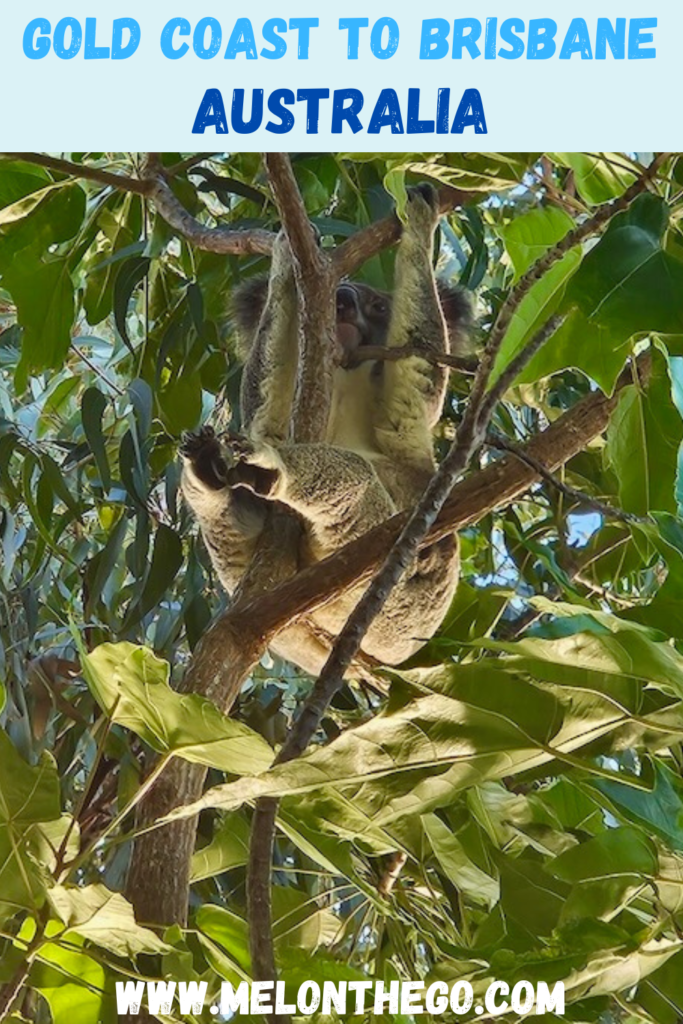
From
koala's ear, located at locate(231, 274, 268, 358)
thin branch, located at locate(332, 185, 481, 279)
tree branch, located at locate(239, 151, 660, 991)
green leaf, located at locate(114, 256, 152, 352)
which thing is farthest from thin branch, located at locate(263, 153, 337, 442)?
koala's ear, located at locate(231, 274, 268, 358)

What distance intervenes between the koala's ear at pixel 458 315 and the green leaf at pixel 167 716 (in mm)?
1302

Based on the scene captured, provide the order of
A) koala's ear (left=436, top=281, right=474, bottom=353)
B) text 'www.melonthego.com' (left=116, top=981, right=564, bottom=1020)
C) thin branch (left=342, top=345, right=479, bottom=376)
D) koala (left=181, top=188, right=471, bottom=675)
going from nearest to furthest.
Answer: text 'www.melonthego.com' (left=116, top=981, right=564, bottom=1020), thin branch (left=342, top=345, right=479, bottom=376), koala (left=181, top=188, right=471, bottom=675), koala's ear (left=436, top=281, right=474, bottom=353)

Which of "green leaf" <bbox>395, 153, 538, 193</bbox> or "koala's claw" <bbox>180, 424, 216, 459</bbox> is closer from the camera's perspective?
"green leaf" <bbox>395, 153, 538, 193</bbox>

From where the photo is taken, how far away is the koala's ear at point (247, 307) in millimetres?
1740

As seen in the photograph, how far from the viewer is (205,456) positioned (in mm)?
1167

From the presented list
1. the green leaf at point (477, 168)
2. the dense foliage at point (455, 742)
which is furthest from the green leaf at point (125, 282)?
the green leaf at point (477, 168)

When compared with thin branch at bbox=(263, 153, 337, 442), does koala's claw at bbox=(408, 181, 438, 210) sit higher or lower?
higher

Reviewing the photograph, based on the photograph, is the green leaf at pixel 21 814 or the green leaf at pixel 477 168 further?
the green leaf at pixel 477 168

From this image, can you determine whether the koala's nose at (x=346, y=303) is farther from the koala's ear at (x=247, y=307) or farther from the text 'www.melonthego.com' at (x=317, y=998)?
the text 'www.melonthego.com' at (x=317, y=998)

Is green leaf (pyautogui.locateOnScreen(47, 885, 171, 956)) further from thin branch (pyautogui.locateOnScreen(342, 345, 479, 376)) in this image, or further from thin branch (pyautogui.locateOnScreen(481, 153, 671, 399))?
thin branch (pyautogui.locateOnScreen(342, 345, 479, 376))

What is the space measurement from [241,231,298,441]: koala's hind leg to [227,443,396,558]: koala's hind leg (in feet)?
0.64

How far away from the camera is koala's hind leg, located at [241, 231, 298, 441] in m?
1.56

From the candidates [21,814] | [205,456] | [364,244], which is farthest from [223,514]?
[21,814]

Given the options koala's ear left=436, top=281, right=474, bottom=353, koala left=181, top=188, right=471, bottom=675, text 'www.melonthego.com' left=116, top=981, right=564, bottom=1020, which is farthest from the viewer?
koala's ear left=436, top=281, right=474, bottom=353
